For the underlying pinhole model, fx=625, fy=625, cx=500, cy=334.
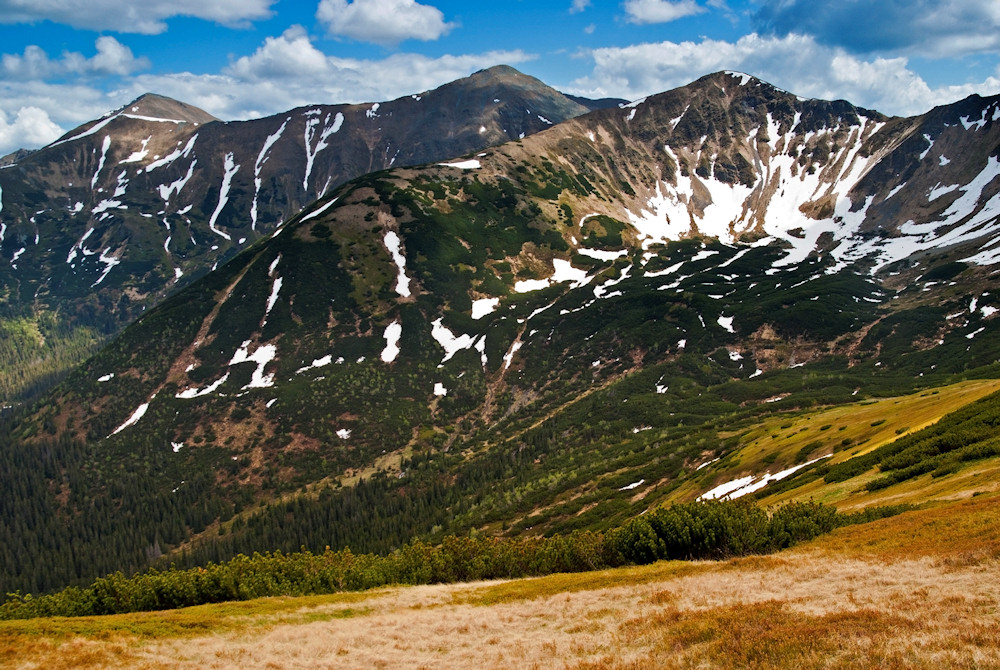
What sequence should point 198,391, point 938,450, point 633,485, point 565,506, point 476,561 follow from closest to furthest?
point 938,450 < point 476,561 < point 633,485 < point 565,506 < point 198,391

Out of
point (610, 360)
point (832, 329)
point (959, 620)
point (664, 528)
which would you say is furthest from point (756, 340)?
point (959, 620)

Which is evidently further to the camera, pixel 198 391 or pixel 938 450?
pixel 198 391

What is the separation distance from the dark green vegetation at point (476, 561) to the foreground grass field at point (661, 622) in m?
4.62

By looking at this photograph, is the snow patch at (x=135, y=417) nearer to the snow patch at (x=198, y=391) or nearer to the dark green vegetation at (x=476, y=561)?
the snow patch at (x=198, y=391)

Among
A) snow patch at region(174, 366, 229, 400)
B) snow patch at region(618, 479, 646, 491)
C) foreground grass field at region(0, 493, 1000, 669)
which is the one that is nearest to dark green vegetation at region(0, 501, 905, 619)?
foreground grass field at region(0, 493, 1000, 669)

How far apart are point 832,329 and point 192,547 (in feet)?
577

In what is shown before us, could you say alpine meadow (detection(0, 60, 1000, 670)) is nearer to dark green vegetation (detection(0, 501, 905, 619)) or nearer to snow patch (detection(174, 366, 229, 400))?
dark green vegetation (detection(0, 501, 905, 619))

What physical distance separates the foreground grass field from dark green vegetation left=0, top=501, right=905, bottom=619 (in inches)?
182

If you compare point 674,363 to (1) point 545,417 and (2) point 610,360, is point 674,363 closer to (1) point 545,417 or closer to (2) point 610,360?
(2) point 610,360

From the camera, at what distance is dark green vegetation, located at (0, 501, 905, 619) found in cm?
4472

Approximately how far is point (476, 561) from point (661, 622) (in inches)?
1484

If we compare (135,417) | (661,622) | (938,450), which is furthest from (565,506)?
(135,417)

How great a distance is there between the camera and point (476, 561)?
6369cm

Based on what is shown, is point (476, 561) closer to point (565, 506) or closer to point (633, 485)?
point (565, 506)
